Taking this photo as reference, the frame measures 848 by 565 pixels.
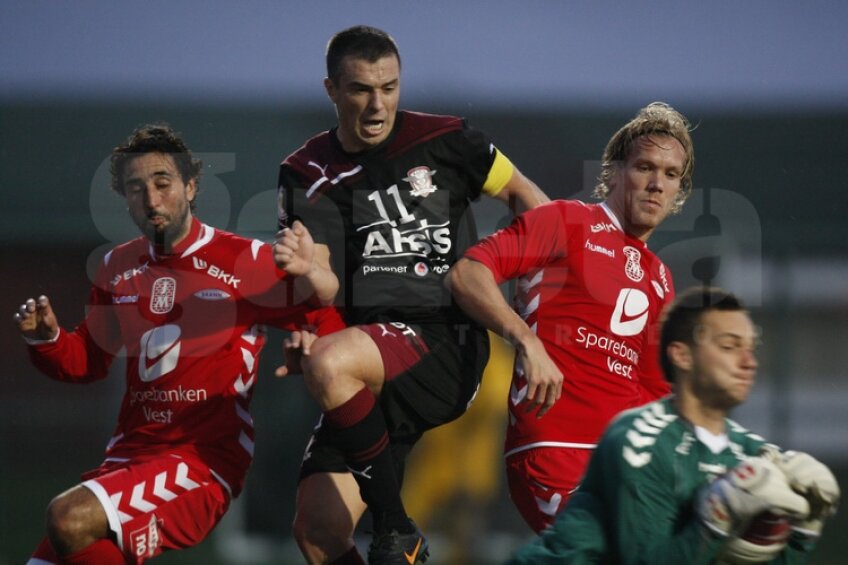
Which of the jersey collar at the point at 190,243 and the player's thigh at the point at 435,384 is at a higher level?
the jersey collar at the point at 190,243

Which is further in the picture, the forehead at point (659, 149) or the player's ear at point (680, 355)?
the forehead at point (659, 149)

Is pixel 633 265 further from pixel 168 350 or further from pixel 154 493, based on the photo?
pixel 154 493

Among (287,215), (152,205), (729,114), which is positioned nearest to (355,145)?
(287,215)

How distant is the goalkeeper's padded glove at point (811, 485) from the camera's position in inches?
122

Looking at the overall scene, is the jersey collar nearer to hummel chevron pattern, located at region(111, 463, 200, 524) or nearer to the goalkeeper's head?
hummel chevron pattern, located at region(111, 463, 200, 524)

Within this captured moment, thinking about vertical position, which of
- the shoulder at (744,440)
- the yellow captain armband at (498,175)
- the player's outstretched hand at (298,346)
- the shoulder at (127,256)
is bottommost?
the shoulder at (744,440)

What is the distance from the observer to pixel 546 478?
4.41 meters

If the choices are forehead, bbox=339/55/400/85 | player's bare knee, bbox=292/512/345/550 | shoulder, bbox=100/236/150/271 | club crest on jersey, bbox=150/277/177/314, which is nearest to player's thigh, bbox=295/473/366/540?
player's bare knee, bbox=292/512/345/550

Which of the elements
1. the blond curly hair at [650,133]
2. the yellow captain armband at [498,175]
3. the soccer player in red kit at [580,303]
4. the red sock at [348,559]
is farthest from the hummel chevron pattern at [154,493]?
the blond curly hair at [650,133]

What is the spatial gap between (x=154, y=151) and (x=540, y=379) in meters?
2.11

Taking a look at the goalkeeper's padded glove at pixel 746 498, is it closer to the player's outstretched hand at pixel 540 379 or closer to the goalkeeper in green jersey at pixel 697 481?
the goalkeeper in green jersey at pixel 697 481

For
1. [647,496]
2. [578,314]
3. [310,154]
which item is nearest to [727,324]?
[647,496]

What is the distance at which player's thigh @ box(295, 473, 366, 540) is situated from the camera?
14.9 ft

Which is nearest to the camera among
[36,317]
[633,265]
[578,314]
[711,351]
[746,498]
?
[746,498]
